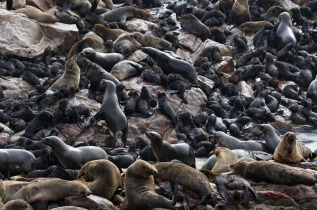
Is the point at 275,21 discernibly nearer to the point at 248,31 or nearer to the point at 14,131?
the point at 248,31

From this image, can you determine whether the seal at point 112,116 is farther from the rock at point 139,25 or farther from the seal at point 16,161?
the rock at point 139,25

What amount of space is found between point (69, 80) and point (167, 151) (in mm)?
4290

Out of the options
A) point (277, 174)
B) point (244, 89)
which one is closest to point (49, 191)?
point (277, 174)

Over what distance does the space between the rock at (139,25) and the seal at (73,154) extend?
9.97 meters

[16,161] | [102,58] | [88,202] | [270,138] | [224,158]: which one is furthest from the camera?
[102,58]

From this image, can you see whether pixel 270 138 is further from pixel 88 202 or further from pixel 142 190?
pixel 88 202

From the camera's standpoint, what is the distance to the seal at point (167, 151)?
1261 centimetres

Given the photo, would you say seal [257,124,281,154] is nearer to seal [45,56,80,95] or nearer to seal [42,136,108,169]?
seal [42,136,108,169]

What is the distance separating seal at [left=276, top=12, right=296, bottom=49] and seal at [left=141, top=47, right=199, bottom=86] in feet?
18.0

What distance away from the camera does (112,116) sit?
14781 mm

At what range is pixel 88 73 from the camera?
650 inches

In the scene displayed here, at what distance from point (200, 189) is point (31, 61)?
426 inches

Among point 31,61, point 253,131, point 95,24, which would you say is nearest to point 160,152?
→ point 253,131

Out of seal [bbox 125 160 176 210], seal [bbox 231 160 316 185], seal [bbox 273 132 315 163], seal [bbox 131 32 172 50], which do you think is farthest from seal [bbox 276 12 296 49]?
seal [bbox 125 160 176 210]
